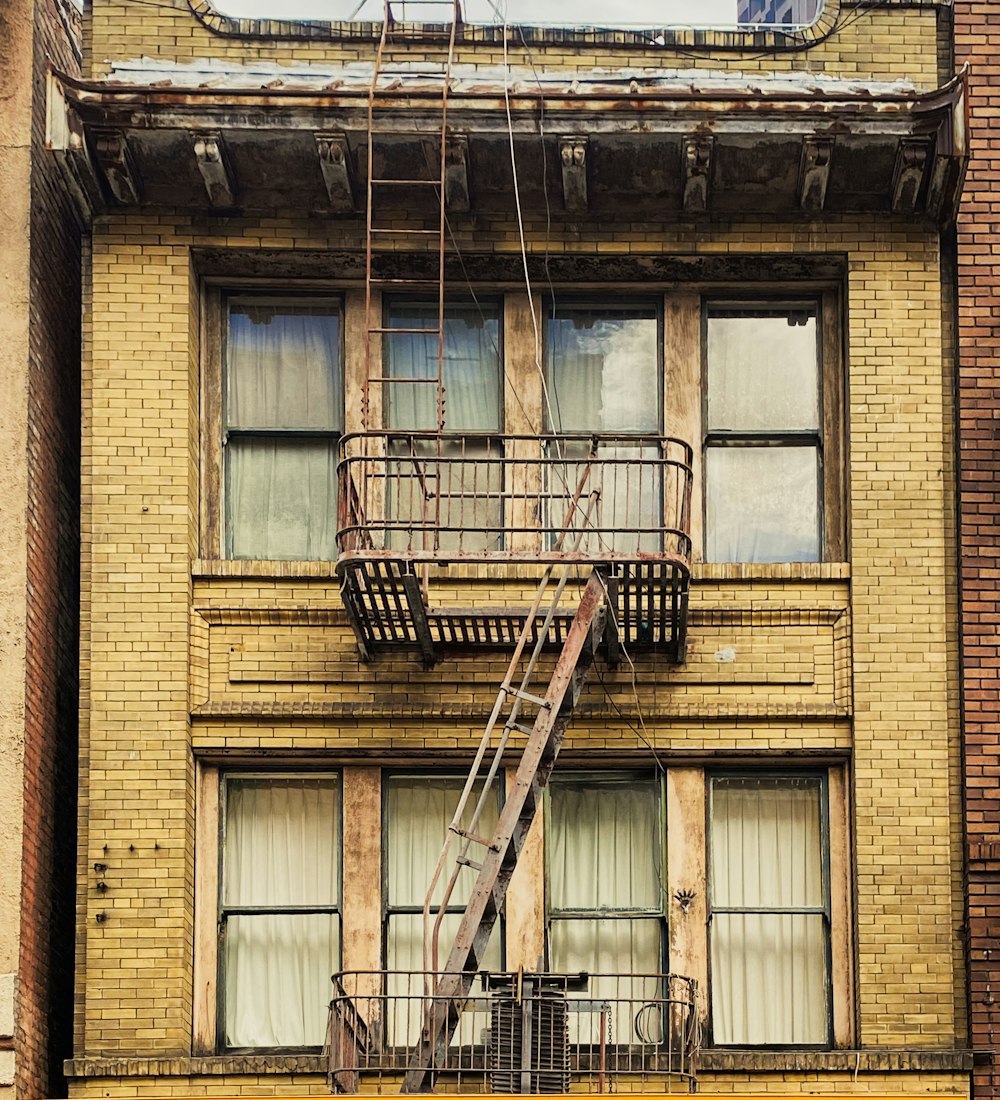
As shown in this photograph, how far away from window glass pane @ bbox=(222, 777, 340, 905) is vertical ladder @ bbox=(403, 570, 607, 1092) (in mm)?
1174

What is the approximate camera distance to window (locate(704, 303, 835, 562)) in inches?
634

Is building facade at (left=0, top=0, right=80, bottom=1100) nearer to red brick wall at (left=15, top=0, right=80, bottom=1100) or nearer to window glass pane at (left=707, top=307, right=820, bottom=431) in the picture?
red brick wall at (left=15, top=0, right=80, bottom=1100)

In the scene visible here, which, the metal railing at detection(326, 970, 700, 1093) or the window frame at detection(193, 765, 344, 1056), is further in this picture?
the window frame at detection(193, 765, 344, 1056)

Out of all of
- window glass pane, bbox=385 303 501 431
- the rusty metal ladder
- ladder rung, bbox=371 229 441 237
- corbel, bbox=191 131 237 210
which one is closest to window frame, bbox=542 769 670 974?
the rusty metal ladder

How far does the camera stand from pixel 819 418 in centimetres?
1623

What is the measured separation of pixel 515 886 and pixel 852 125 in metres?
5.43

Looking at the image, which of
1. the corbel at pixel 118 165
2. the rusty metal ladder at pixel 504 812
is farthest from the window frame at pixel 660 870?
the corbel at pixel 118 165

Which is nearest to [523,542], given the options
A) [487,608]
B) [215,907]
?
[487,608]

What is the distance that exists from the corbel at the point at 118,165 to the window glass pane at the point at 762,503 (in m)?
4.29

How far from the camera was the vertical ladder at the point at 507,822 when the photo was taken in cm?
1389

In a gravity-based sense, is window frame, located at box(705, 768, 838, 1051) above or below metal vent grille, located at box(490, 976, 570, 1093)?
above

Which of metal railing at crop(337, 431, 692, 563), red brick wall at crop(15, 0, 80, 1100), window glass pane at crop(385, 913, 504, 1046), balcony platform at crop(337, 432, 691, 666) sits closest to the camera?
balcony platform at crop(337, 432, 691, 666)

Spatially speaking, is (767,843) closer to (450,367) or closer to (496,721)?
(496,721)

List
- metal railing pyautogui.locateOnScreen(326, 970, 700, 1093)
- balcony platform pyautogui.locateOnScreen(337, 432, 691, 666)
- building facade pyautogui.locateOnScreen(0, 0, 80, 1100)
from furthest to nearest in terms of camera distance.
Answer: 1. building facade pyautogui.locateOnScreen(0, 0, 80, 1100)
2. balcony platform pyautogui.locateOnScreen(337, 432, 691, 666)
3. metal railing pyautogui.locateOnScreen(326, 970, 700, 1093)
